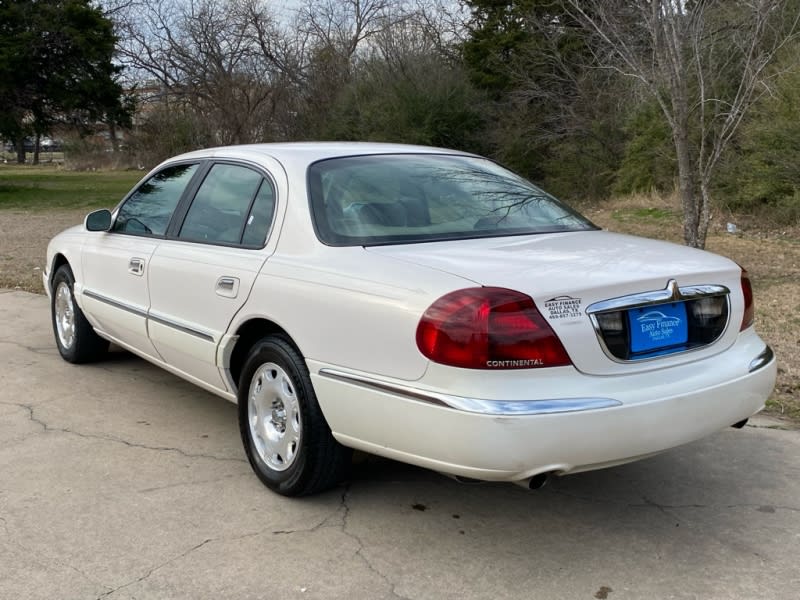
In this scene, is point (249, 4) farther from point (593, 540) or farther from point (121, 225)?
point (593, 540)

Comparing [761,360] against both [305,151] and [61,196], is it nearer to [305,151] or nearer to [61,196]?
[305,151]

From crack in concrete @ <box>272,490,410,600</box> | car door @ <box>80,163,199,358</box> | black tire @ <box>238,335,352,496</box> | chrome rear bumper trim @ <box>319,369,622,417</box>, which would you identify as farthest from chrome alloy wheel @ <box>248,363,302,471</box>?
car door @ <box>80,163,199,358</box>

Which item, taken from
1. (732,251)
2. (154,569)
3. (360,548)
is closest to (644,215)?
(732,251)

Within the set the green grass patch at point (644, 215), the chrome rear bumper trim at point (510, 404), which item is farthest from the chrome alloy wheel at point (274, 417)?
the green grass patch at point (644, 215)

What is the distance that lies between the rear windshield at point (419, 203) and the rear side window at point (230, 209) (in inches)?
11.9

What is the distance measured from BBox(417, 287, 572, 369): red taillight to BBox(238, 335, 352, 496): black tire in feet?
2.55

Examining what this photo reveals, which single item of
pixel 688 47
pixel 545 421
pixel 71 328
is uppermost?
pixel 688 47

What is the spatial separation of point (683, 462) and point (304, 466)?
76.1 inches

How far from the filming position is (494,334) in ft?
9.50

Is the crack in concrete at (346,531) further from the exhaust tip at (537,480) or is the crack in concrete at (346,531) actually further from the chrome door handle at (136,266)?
the chrome door handle at (136,266)

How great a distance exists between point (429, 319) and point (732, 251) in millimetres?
9645

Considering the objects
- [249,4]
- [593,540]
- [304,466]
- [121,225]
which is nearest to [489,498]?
[593,540]

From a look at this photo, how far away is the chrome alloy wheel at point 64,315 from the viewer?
593 cm

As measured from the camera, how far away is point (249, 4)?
35094 mm
